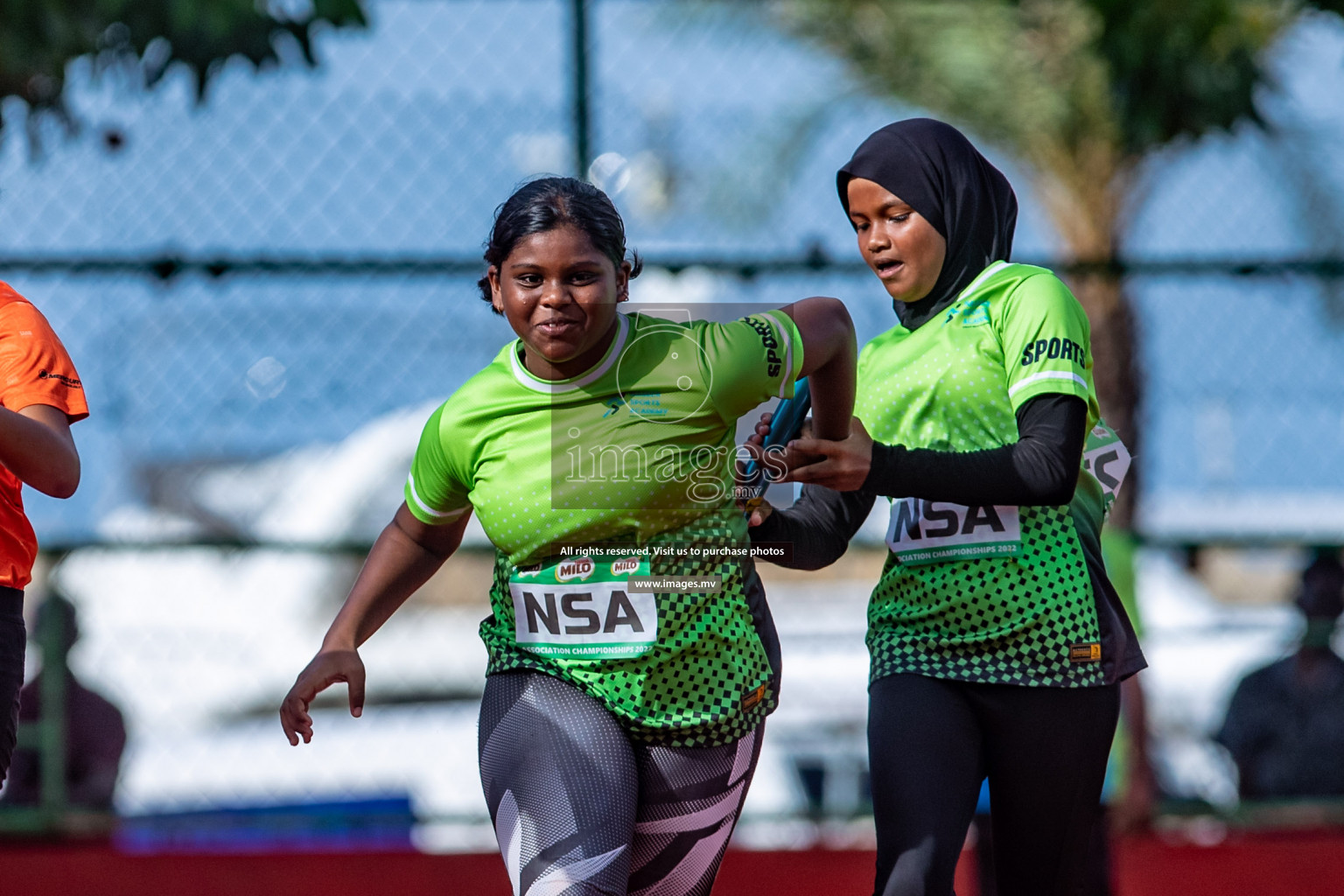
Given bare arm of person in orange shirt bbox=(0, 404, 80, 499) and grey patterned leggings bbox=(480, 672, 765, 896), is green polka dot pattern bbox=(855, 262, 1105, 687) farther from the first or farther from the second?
bare arm of person in orange shirt bbox=(0, 404, 80, 499)

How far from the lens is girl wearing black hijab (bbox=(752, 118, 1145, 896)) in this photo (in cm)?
256

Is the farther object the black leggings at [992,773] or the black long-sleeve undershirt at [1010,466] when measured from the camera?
the black leggings at [992,773]

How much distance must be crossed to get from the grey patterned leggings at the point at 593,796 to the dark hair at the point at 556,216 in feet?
2.35

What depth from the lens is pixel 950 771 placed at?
8.41 feet

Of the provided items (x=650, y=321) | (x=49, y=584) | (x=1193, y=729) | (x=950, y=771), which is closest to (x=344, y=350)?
(x=49, y=584)

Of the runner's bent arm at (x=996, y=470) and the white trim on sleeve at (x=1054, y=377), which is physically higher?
the white trim on sleeve at (x=1054, y=377)

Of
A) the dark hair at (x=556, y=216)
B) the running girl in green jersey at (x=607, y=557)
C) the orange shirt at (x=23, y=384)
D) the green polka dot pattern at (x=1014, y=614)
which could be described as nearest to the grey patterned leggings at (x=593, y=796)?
the running girl in green jersey at (x=607, y=557)

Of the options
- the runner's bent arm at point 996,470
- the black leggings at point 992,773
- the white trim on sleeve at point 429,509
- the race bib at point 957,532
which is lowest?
the black leggings at point 992,773

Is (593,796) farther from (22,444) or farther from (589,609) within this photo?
(22,444)

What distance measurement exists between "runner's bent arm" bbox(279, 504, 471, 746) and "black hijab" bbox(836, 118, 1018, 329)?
97 centimetres

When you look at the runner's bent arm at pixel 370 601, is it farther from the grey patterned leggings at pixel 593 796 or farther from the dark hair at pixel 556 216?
the dark hair at pixel 556 216

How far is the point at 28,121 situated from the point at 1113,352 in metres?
6.01

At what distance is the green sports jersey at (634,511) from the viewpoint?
7.91ft

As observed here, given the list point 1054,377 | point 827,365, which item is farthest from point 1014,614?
point 827,365
